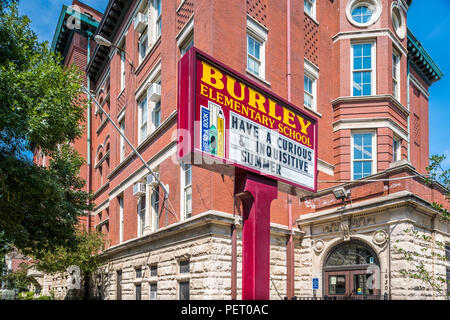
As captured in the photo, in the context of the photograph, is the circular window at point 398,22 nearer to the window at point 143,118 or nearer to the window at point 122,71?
the window at point 143,118

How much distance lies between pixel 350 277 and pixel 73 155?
15.0 metres

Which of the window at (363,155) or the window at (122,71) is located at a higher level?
the window at (122,71)

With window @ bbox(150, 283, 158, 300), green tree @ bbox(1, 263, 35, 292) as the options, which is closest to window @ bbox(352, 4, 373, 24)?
window @ bbox(150, 283, 158, 300)

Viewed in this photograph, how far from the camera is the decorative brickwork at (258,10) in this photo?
18219mm

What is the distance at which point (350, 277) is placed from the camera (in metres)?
16.6

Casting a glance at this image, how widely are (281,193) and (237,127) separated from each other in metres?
9.73

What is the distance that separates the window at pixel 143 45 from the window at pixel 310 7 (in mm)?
8901

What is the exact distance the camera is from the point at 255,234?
28.1 ft

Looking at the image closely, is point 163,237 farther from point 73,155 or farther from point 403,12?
point 403,12

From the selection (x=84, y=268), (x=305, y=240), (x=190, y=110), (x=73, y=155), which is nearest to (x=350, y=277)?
(x=305, y=240)

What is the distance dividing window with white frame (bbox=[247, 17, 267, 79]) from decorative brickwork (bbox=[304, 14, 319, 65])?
11.5ft

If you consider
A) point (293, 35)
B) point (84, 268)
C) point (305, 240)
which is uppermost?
point (293, 35)

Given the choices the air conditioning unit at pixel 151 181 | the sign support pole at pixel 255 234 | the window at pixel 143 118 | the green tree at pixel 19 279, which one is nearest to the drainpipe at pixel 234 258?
the air conditioning unit at pixel 151 181

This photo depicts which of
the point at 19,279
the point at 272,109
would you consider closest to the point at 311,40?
the point at 272,109
